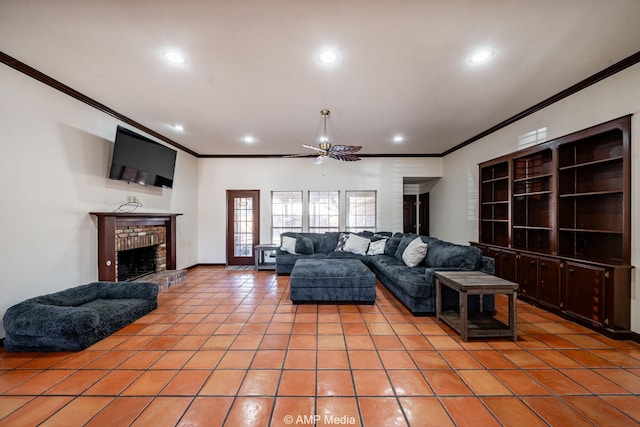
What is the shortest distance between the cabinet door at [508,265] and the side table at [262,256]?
4.26m

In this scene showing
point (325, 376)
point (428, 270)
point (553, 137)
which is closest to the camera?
point (325, 376)

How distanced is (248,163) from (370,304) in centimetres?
463

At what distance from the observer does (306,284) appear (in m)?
3.66

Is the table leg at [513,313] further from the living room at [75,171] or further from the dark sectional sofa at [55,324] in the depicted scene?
the dark sectional sofa at [55,324]

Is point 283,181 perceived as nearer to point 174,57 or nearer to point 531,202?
point 174,57

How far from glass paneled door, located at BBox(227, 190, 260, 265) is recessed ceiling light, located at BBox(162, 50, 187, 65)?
13.5 feet

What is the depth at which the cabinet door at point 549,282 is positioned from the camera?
321cm

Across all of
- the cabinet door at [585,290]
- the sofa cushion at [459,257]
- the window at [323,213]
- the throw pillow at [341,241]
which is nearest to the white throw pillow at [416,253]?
the sofa cushion at [459,257]

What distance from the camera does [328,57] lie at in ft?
8.13

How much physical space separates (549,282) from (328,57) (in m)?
3.85

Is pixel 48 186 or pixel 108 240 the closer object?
pixel 48 186

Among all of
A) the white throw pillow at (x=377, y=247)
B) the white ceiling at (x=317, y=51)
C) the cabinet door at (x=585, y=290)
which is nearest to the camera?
the white ceiling at (x=317, y=51)

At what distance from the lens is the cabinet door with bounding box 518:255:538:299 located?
354 centimetres

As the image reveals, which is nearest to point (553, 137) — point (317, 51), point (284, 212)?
point (317, 51)
